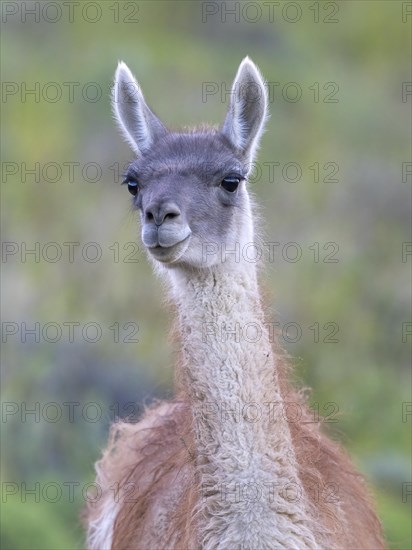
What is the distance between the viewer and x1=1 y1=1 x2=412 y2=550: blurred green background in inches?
426

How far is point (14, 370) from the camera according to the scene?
11.8 meters

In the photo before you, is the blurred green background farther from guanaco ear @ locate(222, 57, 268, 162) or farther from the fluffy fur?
guanaco ear @ locate(222, 57, 268, 162)

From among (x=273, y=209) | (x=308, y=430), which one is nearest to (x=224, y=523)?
(x=308, y=430)

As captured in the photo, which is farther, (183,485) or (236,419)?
(183,485)

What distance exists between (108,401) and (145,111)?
5.60 m

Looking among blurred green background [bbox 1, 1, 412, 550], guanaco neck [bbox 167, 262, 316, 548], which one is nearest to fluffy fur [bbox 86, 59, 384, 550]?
guanaco neck [bbox 167, 262, 316, 548]

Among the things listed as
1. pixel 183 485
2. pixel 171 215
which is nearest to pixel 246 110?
pixel 171 215

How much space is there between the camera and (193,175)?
17.5 ft

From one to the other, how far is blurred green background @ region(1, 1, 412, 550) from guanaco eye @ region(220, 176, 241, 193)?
9.70 ft

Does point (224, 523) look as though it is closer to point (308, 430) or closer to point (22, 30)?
point (308, 430)

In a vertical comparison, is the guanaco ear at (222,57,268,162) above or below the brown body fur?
above

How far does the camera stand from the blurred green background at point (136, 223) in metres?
10.8

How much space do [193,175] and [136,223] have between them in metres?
4.79

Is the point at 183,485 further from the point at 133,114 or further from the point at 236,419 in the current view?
the point at 133,114
